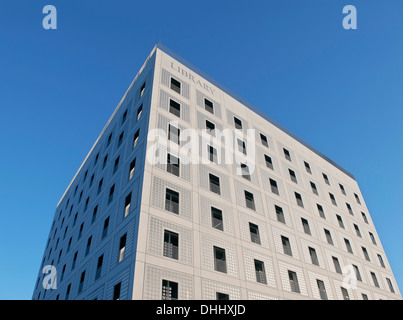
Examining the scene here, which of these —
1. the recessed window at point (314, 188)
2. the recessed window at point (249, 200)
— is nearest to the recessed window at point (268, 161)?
the recessed window at point (249, 200)

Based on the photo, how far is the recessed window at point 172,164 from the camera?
2144 cm

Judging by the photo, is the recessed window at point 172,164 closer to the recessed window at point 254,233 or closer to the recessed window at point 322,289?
the recessed window at point 254,233

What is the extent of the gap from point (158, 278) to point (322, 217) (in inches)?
857

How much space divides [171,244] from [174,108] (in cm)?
1157

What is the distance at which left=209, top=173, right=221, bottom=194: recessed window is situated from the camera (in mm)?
23331

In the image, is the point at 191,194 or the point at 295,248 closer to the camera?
the point at 191,194

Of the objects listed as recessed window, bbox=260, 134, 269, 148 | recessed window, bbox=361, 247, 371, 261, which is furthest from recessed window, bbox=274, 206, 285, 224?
recessed window, bbox=361, 247, 371, 261

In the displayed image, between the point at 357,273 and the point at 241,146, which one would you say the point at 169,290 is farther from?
the point at 357,273

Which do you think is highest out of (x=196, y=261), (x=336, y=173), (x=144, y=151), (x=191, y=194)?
(x=336, y=173)

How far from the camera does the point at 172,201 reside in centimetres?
2027

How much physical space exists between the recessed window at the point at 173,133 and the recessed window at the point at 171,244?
7250 millimetres
